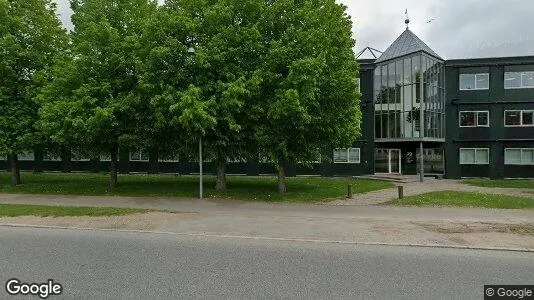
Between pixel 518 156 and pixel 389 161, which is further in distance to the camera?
pixel 389 161

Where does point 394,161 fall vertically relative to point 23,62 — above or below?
below

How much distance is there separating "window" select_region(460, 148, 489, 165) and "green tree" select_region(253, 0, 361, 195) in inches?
662

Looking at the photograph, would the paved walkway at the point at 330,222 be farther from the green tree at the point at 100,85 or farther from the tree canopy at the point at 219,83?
the green tree at the point at 100,85

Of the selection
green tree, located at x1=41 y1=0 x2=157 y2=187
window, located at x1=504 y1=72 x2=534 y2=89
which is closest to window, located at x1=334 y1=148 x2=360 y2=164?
window, located at x1=504 y1=72 x2=534 y2=89

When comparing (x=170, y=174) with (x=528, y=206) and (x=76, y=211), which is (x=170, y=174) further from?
(x=528, y=206)

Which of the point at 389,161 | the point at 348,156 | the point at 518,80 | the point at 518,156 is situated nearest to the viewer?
the point at 518,156

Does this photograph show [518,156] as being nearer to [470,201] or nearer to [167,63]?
[470,201]

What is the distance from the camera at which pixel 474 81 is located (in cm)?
2948

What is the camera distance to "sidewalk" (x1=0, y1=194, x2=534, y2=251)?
344 inches

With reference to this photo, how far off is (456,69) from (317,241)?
86.5 feet

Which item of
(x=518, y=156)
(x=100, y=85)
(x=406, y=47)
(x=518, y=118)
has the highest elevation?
(x=406, y=47)

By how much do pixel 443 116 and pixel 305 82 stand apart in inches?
781

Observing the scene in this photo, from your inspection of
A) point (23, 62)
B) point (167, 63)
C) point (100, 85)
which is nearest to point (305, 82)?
point (167, 63)

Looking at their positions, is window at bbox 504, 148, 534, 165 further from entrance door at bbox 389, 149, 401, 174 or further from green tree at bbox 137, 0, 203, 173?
green tree at bbox 137, 0, 203, 173
